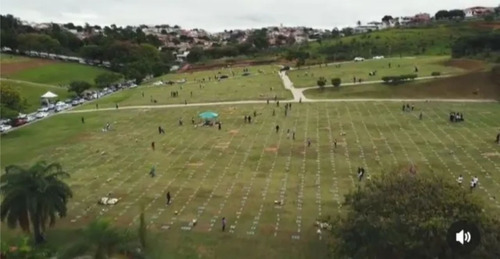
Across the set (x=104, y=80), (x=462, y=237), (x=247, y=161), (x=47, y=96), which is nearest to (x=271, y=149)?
(x=247, y=161)

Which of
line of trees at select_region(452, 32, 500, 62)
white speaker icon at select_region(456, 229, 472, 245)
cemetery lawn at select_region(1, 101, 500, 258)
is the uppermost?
line of trees at select_region(452, 32, 500, 62)

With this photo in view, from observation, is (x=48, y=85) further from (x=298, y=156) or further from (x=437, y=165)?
(x=437, y=165)

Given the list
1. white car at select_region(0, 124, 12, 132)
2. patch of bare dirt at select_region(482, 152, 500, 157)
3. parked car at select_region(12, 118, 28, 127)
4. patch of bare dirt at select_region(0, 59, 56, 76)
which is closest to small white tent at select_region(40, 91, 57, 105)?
parked car at select_region(12, 118, 28, 127)

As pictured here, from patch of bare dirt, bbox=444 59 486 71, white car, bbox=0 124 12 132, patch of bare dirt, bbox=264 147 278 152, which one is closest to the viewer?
patch of bare dirt, bbox=264 147 278 152

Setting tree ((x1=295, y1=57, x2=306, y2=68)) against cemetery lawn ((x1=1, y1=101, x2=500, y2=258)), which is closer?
cemetery lawn ((x1=1, y1=101, x2=500, y2=258))

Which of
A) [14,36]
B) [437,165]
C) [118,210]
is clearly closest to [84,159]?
[118,210]

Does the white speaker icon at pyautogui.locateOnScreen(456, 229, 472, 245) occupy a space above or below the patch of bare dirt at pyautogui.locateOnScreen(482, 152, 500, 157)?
above

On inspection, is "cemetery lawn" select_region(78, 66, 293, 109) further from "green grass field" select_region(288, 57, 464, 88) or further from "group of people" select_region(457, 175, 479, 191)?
"group of people" select_region(457, 175, 479, 191)
